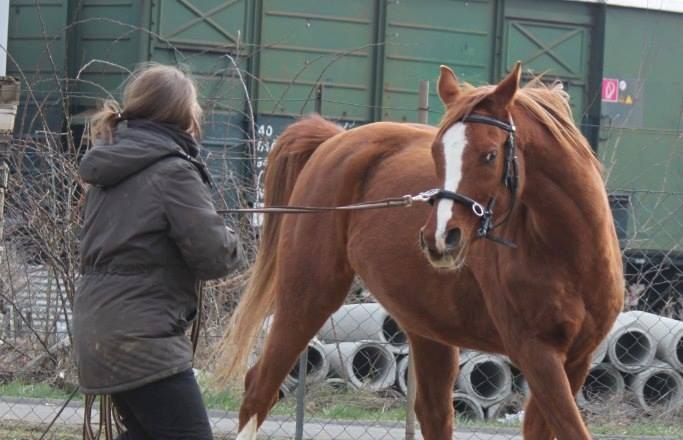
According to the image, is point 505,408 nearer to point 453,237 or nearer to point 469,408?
point 469,408

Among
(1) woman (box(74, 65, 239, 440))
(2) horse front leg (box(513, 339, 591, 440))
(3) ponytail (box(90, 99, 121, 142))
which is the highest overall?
(3) ponytail (box(90, 99, 121, 142))

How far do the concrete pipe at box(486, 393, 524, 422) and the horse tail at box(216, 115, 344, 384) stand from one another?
2253 millimetres

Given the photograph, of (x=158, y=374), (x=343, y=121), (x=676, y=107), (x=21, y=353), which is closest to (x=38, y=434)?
(x=21, y=353)

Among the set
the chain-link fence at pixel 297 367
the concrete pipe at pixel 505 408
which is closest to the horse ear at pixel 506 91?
the chain-link fence at pixel 297 367

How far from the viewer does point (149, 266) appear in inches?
151

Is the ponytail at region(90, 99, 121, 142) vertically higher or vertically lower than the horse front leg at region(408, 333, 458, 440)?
higher

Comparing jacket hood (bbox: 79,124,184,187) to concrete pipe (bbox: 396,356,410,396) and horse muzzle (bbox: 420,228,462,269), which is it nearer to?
horse muzzle (bbox: 420,228,462,269)

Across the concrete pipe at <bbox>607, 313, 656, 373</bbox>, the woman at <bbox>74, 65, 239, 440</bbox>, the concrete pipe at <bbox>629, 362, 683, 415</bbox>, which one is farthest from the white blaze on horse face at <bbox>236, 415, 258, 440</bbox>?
the concrete pipe at <bbox>629, 362, 683, 415</bbox>

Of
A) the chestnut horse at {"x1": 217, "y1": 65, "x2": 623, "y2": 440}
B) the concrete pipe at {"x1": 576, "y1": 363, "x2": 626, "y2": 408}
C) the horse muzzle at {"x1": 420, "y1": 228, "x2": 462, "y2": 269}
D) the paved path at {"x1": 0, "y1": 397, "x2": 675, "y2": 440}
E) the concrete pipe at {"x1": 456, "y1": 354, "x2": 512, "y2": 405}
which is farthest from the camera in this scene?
the concrete pipe at {"x1": 456, "y1": 354, "x2": 512, "y2": 405}

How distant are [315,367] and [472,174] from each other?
4.07m

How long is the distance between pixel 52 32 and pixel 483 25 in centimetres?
445

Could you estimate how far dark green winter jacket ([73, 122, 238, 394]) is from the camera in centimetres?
379

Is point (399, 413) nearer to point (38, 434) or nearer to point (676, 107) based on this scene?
point (38, 434)

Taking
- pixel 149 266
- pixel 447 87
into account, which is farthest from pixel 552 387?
pixel 149 266
